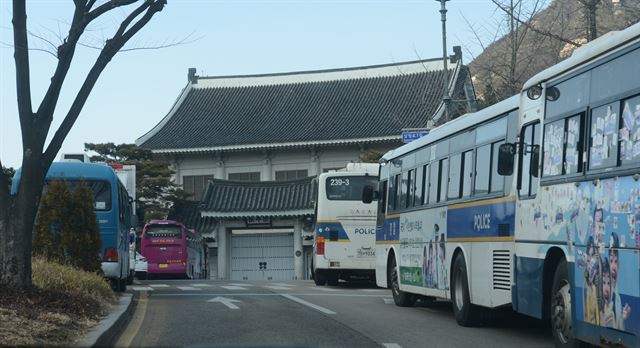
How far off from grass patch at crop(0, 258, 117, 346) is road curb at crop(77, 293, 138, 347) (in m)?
0.14

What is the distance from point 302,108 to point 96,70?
49031 mm

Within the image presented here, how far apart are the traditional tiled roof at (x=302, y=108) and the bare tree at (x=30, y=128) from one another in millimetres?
42196

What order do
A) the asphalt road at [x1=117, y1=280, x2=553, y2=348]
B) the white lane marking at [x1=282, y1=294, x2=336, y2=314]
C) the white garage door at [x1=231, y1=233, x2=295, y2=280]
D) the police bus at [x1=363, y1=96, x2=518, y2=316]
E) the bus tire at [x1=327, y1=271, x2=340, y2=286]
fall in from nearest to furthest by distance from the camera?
1. the asphalt road at [x1=117, y1=280, x2=553, y2=348]
2. the police bus at [x1=363, y1=96, x2=518, y2=316]
3. the white lane marking at [x1=282, y1=294, x2=336, y2=314]
4. the bus tire at [x1=327, y1=271, x2=340, y2=286]
5. the white garage door at [x1=231, y1=233, x2=295, y2=280]

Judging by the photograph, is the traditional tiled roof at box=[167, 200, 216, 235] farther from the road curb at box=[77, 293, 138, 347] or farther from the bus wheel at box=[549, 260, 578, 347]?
the bus wheel at box=[549, 260, 578, 347]

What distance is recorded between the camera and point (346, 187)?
29844 mm

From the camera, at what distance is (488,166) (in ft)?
49.3

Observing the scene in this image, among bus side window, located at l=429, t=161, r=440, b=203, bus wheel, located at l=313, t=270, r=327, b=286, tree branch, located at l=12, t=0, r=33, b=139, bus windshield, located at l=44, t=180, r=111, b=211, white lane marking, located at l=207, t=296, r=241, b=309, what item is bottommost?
bus wheel, located at l=313, t=270, r=327, b=286

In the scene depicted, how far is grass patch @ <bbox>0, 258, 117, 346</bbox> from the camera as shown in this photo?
12.3 metres

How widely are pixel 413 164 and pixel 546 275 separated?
26.1 feet

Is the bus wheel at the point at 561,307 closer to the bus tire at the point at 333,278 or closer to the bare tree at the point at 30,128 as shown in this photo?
the bare tree at the point at 30,128

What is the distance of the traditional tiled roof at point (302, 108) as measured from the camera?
62.7 meters

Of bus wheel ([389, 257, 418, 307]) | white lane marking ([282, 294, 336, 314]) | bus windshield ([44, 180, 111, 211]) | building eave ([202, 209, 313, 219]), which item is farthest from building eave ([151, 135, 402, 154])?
bus wheel ([389, 257, 418, 307])

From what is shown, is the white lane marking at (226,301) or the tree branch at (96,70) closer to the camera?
the tree branch at (96,70)

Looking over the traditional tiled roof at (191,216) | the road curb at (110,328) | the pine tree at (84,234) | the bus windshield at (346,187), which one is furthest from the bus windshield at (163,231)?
the road curb at (110,328)
